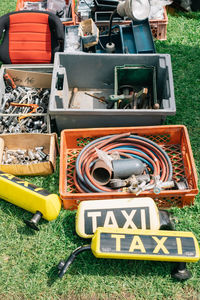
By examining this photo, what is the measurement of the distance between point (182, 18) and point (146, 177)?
363 centimetres

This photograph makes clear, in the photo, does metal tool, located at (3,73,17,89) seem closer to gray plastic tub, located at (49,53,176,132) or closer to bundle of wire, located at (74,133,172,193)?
gray plastic tub, located at (49,53,176,132)

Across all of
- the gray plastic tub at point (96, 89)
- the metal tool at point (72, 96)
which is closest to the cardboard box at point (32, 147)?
the gray plastic tub at point (96, 89)

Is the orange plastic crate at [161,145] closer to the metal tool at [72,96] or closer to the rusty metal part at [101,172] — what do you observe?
the rusty metal part at [101,172]

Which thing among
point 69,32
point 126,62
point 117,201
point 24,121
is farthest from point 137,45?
point 117,201

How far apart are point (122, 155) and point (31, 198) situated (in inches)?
45.8

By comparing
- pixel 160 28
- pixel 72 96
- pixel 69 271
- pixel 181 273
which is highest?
pixel 160 28

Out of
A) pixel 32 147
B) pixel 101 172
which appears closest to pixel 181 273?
pixel 101 172

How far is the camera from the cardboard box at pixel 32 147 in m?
3.52

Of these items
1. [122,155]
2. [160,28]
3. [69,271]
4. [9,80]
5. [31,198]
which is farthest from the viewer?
[160,28]

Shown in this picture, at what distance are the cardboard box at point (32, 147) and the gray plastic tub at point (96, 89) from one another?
0.26m

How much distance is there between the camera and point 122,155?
364cm

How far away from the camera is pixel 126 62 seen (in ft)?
13.5

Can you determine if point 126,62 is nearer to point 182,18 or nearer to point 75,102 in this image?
point 75,102

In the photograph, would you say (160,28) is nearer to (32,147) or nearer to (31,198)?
(32,147)
